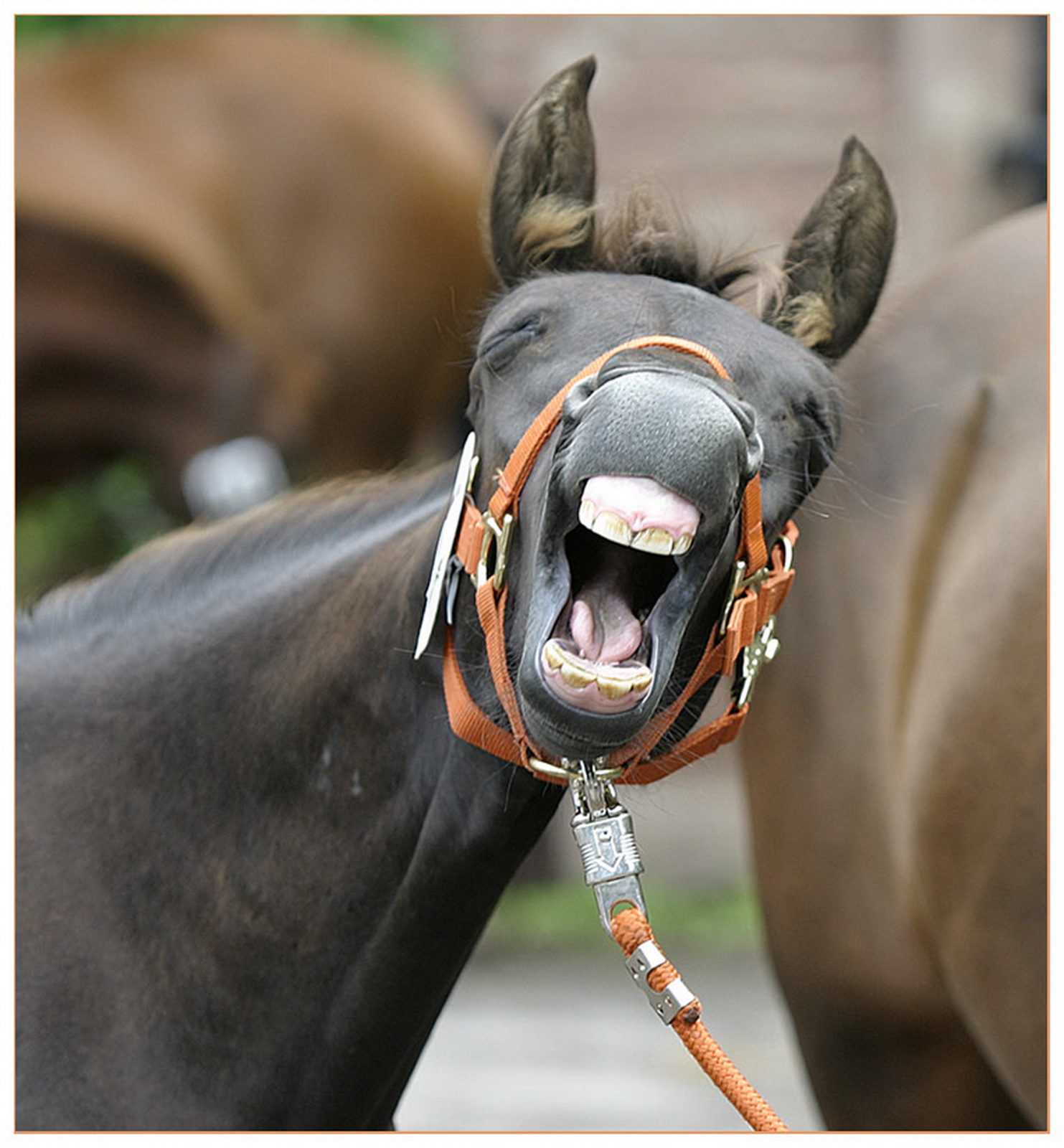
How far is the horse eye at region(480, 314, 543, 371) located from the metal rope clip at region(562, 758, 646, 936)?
0.46m

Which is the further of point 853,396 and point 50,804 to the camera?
point 853,396

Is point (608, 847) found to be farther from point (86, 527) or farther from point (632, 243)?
point (86, 527)

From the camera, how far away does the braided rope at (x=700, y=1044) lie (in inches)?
67.1

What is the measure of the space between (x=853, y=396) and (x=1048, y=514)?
1.67 ft

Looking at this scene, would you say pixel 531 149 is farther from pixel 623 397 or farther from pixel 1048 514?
pixel 1048 514

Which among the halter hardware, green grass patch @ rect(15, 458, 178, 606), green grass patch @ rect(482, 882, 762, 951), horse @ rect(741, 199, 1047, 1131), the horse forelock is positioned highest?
the horse forelock

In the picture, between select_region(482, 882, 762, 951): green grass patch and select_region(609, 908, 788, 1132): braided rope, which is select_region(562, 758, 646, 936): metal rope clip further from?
select_region(482, 882, 762, 951): green grass patch

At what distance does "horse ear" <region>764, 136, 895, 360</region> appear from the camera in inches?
77.0

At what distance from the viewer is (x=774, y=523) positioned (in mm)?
1734

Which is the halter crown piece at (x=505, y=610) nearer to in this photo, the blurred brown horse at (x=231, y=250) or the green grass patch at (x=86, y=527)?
the blurred brown horse at (x=231, y=250)

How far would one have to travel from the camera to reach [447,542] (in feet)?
5.76

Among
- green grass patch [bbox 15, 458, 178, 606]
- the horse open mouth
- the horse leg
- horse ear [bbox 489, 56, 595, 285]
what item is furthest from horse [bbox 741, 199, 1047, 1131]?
green grass patch [bbox 15, 458, 178, 606]

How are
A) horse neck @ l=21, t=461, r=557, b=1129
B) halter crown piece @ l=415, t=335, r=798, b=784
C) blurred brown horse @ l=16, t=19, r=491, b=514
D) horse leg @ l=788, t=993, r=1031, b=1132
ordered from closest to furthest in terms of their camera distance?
1. halter crown piece @ l=415, t=335, r=798, b=784
2. horse neck @ l=21, t=461, r=557, b=1129
3. horse leg @ l=788, t=993, r=1031, b=1132
4. blurred brown horse @ l=16, t=19, r=491, b=514
